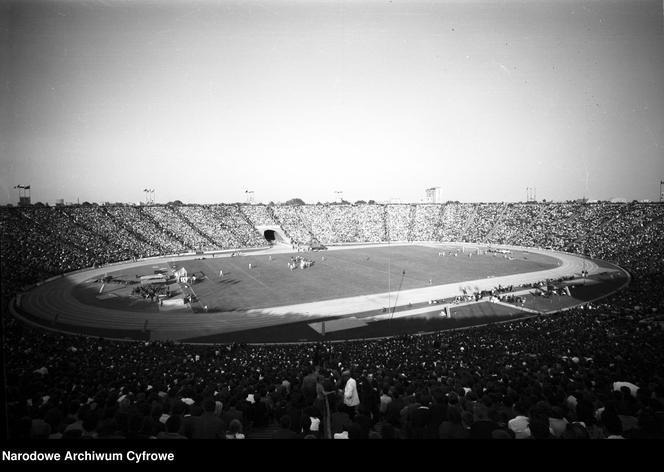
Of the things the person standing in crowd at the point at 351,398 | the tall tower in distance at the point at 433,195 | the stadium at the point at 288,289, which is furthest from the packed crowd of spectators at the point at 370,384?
the tall tower in distance at the point at 433,195

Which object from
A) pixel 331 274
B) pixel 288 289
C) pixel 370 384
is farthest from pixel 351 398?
pixel 331 274

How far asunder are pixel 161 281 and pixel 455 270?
119 ft

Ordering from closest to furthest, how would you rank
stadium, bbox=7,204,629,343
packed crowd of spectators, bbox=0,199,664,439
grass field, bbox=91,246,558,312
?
packed crowd of spectators, bbox=0,199,664,439 < stadium, bbox=7,204,629,343 < grass field, bbox=91,246,558,312

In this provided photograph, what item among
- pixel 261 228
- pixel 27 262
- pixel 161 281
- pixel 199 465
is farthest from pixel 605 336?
pixel 261 228

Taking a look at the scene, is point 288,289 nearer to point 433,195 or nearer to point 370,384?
point 370,384

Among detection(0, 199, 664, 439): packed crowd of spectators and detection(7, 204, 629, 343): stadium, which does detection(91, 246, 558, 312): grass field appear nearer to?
detection(7, 204, 629, 343): stadium

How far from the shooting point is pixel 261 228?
284 ft

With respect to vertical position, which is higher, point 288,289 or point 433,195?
point 433,195

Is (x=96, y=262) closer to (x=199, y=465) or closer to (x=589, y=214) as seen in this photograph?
(x=199, y=465)

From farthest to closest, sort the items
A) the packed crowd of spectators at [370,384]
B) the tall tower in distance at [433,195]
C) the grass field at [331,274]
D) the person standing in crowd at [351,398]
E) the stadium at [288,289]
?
the tall tower in distance at [433,195]
the grass field at [331,274]
the stadium at [288,289]
the person standing in crowd at [351,398]
the packed crowd of spectators at [370,384]

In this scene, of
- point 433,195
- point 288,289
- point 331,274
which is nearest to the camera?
point 288,289

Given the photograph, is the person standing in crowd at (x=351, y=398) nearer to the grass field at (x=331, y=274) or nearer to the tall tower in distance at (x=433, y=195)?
the grass field at (x=331, y=274)

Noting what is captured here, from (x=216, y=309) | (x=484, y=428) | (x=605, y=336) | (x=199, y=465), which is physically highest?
(x=199, y=465)

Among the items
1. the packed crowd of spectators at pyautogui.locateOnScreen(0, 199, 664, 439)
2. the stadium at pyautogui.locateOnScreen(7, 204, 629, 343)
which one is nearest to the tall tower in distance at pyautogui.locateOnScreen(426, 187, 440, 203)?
the stadium at pyautogui.locateOnScreen(7, 204, 629, 343)
